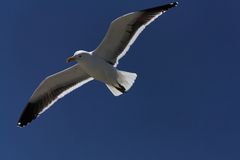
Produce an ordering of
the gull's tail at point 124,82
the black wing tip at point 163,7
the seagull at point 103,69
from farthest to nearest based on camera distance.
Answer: the gull's tail at point 124,82
the seagull at point 103,69
the black wing tip at point 163,7

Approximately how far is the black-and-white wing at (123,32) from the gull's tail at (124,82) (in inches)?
23.7

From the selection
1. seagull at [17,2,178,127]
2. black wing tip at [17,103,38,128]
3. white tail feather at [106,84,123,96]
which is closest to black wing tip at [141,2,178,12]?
seagull at [17,2,178,127]

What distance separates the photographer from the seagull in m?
10.1

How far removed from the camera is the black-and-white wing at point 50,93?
11.4 metres

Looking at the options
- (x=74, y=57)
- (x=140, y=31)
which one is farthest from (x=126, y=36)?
(x=74, y=57)

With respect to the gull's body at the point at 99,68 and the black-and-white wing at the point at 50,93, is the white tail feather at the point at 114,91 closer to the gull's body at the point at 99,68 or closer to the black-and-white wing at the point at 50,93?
the gull's body at the point at 99,68

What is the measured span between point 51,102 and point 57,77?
1.92 ft

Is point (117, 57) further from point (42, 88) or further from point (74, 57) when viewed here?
point (42, 88)

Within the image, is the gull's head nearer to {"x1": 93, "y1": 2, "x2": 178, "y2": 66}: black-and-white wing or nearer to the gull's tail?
{"x1": 93, "y1": 2, "x2": 178, "y2": 66}: black-and-white wing

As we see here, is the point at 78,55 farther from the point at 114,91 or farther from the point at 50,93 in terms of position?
the point at 50,93

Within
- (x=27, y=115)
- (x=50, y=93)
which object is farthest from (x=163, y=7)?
(x=27, y=115)

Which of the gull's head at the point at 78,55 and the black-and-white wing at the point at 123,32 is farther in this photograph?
the gull's head at the point at 78,55

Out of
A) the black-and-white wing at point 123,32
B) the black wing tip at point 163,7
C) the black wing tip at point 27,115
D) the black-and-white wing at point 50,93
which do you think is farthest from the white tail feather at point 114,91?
the black wing tip at point 27,115

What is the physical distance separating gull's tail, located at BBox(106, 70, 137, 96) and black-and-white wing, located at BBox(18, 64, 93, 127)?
127 centimetres
